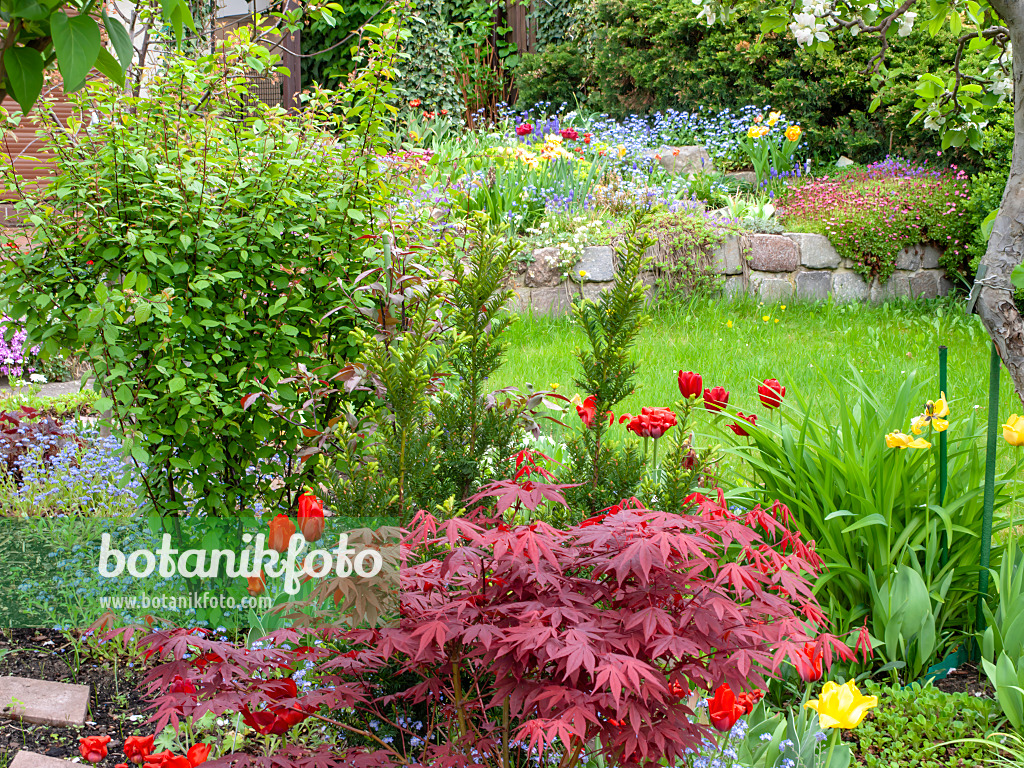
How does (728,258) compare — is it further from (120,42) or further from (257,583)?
(120,42)

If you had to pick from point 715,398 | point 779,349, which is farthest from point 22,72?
point 779,349

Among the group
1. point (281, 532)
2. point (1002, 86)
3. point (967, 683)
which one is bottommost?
point (967, 683)

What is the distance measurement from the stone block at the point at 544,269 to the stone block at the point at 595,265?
0.12m

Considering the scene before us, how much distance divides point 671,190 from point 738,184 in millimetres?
874

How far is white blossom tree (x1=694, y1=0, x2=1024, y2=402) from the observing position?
81.4 inches

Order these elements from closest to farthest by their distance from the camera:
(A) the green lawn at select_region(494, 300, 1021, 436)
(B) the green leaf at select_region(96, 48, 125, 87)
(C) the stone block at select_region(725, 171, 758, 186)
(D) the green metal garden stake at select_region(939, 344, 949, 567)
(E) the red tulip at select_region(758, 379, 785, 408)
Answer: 1. (B) the green leaf at select_region(96, 48, 125, 87)
2. (D) the green metal garden stake at select_region(939, 344, 949, 567)
3. (E) the red tulip at select_region(758, 379, 785, 408)
4. (A) the green lawn at select_region(494, 300, 1021, 436)
5. (C) the stone block at select_region(725, 171, 758, 186)

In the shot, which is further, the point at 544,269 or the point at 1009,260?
the point at 544,269

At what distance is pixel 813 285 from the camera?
638cm

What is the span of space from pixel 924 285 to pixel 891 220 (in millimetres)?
630

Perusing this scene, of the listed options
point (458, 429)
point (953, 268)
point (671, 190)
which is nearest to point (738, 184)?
point (671, 190)

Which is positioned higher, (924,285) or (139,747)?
(924,285)

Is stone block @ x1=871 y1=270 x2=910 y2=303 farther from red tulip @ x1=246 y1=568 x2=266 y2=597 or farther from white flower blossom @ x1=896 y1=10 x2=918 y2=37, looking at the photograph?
red tulip @ x1=246 y1=568 x2=266 y2=597

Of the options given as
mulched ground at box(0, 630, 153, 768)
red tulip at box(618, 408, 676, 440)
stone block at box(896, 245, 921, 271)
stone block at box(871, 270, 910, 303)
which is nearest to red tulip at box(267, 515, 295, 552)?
mulched ground at box(0, 630, 153, 768)

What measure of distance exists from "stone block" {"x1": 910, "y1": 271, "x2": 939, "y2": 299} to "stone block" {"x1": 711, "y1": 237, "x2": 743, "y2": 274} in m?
1.44
